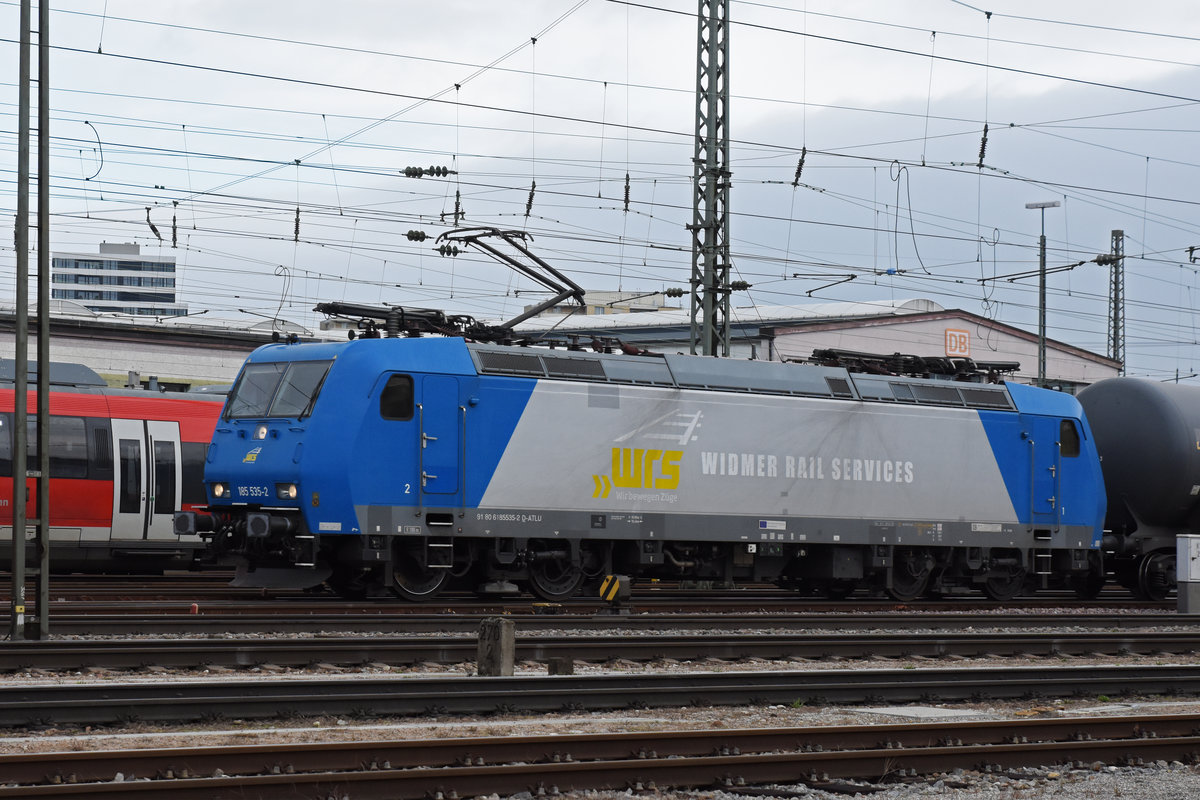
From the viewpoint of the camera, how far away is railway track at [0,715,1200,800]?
796 cm

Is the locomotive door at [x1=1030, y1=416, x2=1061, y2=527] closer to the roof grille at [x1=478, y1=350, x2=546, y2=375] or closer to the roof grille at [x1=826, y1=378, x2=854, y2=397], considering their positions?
the roof grille at [x1=826, y1=378, x2=854, y2=397]

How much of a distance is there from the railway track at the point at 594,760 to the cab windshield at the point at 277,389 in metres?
11.1

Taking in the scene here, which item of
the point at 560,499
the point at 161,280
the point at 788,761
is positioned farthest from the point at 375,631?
the point at 161,280

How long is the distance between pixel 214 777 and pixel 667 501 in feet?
46.8

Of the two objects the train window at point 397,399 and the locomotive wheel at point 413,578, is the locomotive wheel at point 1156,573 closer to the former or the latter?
the locomotive wheel at point 413,578

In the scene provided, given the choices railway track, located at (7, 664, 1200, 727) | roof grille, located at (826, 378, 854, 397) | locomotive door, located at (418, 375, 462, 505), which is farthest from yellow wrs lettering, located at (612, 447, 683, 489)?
railway track, located at (7, 664, 1200, 727)

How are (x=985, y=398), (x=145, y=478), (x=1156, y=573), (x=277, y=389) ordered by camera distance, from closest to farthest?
1. (x=277, y=389)
2. (x=145, y=478)
3. (x=985, y=398)
4. (x=1156, y=573)

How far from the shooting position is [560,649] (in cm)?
1484

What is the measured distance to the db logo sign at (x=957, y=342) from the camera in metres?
62.2

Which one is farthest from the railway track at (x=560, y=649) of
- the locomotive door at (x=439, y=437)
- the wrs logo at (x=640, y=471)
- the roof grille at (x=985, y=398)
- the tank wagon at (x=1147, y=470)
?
the tank wagon at (x=1147, y=470)

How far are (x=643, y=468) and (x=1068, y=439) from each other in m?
8.98

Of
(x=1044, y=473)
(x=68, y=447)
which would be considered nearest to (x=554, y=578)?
(x=68, y=447)

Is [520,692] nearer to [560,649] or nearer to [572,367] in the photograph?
[560,649]

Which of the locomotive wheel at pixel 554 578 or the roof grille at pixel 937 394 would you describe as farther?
the roof grille at pixel 937 394
